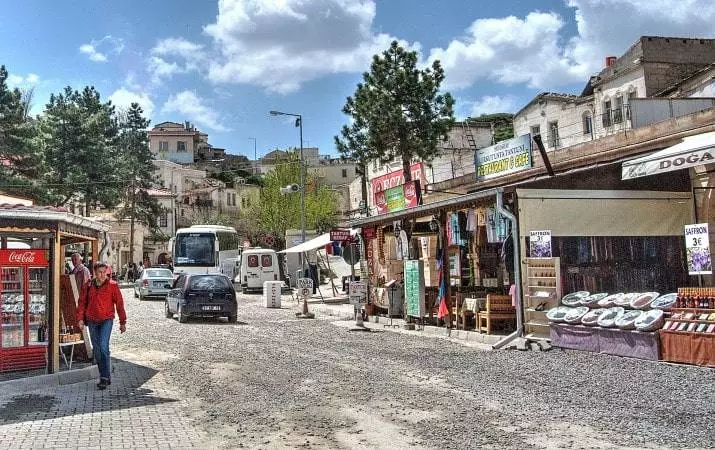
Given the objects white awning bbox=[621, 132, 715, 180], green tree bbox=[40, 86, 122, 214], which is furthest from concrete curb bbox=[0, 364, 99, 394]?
green tree bbox=[40, 86, 122, 214]

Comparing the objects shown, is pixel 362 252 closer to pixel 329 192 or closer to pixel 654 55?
pixel 654 55

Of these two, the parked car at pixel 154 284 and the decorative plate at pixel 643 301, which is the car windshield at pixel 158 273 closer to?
the parked car at pixel 154 284

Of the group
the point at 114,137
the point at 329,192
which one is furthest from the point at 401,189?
the point at 114,137

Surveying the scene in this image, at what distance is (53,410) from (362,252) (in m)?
14.6

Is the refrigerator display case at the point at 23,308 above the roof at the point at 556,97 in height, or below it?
below

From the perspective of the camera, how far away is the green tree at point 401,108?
33.8m

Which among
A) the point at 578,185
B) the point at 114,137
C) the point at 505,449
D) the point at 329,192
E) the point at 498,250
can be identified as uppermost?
the point at 114,137

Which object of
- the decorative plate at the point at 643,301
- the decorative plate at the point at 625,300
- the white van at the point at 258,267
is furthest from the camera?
the white van at the point at 258,267

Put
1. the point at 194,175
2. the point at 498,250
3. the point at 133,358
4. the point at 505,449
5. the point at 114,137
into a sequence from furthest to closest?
the point at 194,175 → the point at 114,137 → the point at 498,250 → the point at 133,358 → the point at 505,449

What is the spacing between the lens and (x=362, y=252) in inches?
873

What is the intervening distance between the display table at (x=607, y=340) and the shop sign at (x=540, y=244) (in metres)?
1.54

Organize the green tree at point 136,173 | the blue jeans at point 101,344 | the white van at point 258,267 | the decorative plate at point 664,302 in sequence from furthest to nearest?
the green tree at point 136,173
the white van at point 258,267
the decorative plate at point 664,302
the blue jeans at point 101,344

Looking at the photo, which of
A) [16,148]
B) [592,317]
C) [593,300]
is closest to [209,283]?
[593,300]

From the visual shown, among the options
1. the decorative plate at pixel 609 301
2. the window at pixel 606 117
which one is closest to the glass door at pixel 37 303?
the decorative plate at pixel 609 301
